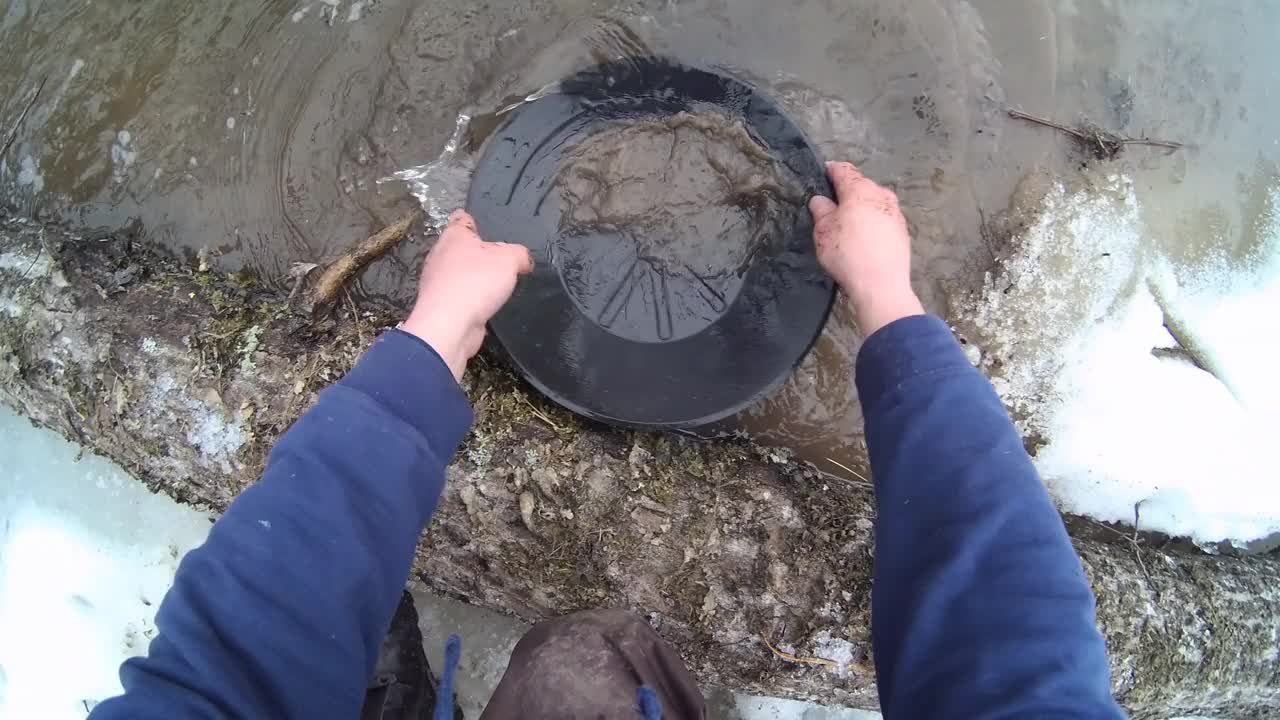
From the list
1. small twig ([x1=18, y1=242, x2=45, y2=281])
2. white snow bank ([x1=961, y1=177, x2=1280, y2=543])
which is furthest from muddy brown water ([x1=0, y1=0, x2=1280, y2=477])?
small twig ([x1=18, y1=242, x2=45, y2=281])

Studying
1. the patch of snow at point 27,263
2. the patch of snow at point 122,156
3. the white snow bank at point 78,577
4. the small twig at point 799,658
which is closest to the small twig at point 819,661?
the small twig at point 799,658

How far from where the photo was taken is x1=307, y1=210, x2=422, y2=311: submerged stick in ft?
5.86

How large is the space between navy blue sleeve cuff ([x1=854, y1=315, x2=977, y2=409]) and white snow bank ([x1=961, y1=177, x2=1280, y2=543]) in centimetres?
71

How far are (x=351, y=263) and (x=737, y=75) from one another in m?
1.10

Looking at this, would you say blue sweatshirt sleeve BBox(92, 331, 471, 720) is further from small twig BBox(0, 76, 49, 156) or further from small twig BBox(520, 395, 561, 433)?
small twig BBox(0, 76, 49, 156)

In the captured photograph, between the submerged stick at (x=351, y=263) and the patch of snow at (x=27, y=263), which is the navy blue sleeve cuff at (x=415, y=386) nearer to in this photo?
the submerged stick at (x=351, y=263)

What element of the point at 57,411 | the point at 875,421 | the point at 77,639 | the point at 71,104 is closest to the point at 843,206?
the point at 875,421

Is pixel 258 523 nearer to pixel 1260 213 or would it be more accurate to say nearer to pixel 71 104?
pixel 71 104

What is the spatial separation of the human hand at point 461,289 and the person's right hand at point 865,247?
0.69 meters

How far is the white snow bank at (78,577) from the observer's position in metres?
1.95

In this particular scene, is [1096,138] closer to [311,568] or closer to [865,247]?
[865,247]

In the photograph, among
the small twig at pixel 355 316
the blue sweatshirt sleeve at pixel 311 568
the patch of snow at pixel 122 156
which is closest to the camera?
the blue sweatshirt sleeve at pixel 311 568

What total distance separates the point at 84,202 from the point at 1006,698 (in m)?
2.43

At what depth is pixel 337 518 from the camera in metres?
1.03
